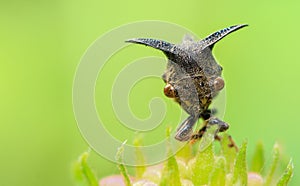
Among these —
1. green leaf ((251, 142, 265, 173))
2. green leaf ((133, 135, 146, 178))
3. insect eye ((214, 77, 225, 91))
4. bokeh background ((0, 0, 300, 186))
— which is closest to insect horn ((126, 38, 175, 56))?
insect eye ((214, 77, 225, 91))

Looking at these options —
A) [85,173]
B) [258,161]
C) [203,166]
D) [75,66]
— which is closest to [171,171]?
[203,166]

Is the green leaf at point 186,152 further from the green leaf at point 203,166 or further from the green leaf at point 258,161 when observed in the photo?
the green leaf at point 258,161

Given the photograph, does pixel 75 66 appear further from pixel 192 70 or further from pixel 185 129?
pixel 192 70

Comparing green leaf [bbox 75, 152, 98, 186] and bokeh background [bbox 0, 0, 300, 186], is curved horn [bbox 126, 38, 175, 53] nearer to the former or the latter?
green leaf [bbox 75, 152, 98, 186]

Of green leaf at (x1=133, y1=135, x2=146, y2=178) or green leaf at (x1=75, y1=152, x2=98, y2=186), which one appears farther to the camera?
green leaf at (x1=133, y1=135, x2=146, y2=178)

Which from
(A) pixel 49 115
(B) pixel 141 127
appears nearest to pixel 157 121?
(B) pixel 141 127

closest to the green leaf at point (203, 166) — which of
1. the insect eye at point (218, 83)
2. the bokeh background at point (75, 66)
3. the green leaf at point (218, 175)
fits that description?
the green leaf at point (218, 175)

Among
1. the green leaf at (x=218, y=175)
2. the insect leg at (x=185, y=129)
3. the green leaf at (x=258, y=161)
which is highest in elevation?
the insect leg at (x=185, y=129)
